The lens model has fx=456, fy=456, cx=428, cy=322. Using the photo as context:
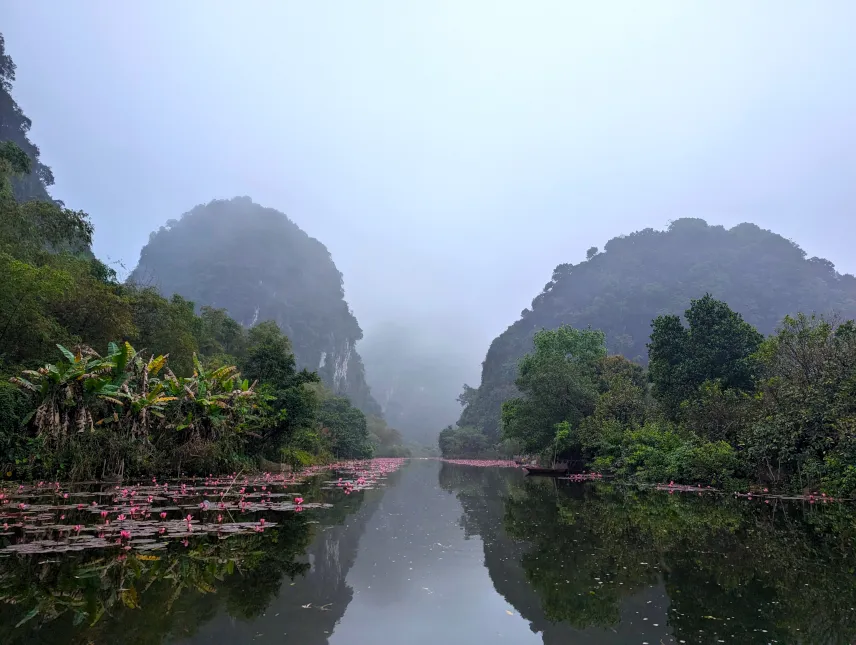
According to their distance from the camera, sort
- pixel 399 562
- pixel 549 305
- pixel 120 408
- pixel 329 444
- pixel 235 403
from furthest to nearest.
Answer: pixel 549 305
pixel 329 444
pixel 235 403
pixel 120 408
pixel 399 562

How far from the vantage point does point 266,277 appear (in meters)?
133

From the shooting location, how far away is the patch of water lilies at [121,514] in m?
5.81

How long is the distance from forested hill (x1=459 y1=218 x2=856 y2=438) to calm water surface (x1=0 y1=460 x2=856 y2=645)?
7503 centimetres

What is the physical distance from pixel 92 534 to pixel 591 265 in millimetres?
132536

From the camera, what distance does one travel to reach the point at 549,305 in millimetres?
121562

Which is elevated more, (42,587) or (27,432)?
(27,432)

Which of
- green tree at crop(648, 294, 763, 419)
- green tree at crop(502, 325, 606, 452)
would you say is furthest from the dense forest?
green tree at crop(648, 294, 763, 419)

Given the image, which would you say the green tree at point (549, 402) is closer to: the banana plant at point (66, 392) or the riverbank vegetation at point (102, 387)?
the riverbank vegetation at point (102, 387)

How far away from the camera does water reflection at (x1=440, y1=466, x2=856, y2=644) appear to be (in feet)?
12.4

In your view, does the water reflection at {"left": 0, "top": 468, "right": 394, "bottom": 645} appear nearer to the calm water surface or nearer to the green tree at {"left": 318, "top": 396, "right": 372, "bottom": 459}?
the calm water surface

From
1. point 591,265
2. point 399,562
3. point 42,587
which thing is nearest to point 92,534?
point 42,587

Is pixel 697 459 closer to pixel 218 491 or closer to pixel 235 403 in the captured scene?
pixel 218 491

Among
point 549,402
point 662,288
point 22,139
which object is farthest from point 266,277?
point 549,402

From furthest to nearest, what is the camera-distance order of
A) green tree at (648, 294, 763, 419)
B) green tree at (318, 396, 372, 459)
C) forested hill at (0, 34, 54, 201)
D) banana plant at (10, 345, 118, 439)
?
forested hill at (0, 34, 54, 201), green tree at (318, 396, 372, 459), green tree at (648, 294, 763, 419), banana plant at (10, 345, 118, 439)
